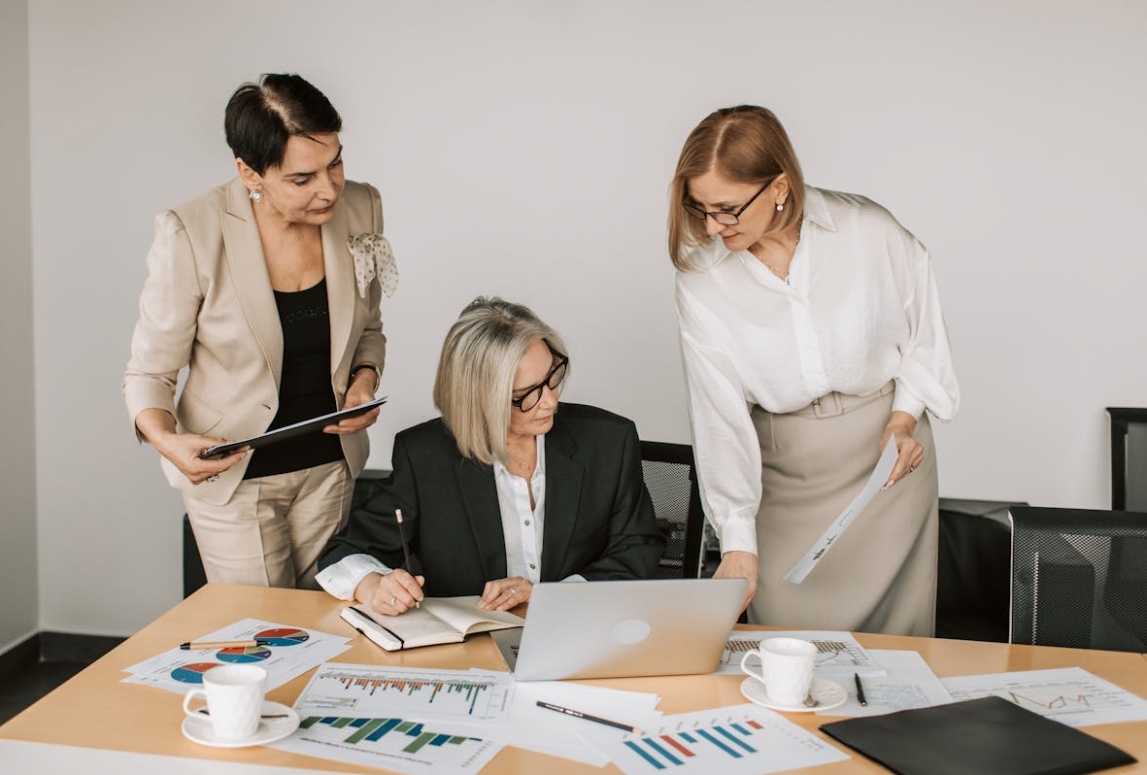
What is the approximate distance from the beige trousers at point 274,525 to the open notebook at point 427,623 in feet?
1.66

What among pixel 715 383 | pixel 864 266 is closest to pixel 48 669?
pixel 715 383

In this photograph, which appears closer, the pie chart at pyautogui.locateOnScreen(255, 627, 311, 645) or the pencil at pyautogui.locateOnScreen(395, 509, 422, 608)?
the pie chart at pyautogui.locateOnScreen(255, 627, 311, 645)

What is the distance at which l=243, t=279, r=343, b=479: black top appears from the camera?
8.11ft

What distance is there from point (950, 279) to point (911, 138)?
1.51 feet

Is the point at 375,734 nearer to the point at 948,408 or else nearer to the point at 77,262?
the point at 948,408

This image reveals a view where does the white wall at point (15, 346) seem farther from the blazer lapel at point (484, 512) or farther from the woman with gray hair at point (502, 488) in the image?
the blazer lapel at point (484, 512)

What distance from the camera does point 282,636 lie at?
1901mm

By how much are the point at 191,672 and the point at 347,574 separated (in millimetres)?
433

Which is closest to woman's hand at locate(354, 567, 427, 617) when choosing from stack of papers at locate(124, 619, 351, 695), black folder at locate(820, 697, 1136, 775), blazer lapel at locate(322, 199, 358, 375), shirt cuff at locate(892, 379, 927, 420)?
stack of papers at locate(124, 619, 351, 695)

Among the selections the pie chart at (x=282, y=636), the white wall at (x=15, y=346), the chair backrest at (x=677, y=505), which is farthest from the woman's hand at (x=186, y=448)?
the white wall at (x=15, y=346)

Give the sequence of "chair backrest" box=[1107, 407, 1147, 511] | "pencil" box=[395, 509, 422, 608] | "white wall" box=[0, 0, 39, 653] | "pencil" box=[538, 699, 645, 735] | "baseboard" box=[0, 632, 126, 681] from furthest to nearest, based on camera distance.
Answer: "baseboard" box=[0, 632, 126, 681] < "white wall" box=[0, 0, 39, 653] < "chair backrest" box=[1107, 407, 1147, 511] < "pencil" box=[395, 509, 422, 608] < "pencil" box=[538, 699, 645, 735]

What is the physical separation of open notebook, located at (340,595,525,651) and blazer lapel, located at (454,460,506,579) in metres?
0.24

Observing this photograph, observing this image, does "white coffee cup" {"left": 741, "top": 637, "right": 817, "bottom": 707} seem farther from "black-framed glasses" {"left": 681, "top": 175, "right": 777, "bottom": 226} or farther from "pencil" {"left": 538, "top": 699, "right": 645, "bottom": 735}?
"black-framed glasses" {"left": 681, "top": 175, "right": 777, "bottom": 226}

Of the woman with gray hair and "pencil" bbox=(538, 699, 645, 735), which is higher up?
the woman with gray hair
